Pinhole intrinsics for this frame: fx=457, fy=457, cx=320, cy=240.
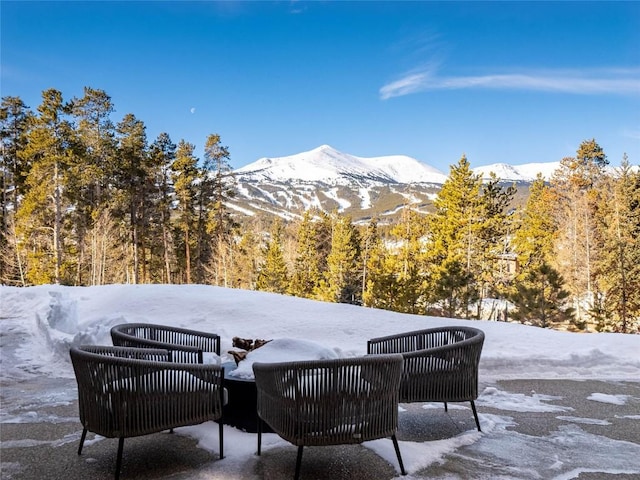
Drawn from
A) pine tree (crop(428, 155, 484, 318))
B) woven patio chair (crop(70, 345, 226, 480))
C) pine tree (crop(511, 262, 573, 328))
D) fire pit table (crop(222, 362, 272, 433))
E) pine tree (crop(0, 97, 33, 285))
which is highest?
pine tree (crop(0, 97, 33, 285))

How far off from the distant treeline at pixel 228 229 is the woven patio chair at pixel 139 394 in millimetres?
14896

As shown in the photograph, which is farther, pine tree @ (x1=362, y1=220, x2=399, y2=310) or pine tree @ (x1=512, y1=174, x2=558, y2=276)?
pine tree @ (x1=512, y1=174, x2=558, y2=276)

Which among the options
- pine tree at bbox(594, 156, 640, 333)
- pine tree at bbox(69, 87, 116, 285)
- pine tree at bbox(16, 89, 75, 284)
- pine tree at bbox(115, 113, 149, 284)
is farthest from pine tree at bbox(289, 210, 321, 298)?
pine tree at bbox(594, 156, 640, 333)

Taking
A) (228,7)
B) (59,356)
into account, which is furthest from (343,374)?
Answer: (228,7)

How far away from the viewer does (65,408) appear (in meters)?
4.01

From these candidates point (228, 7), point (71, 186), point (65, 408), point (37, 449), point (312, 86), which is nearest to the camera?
point (37, 449)

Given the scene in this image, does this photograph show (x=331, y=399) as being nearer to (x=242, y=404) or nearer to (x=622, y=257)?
(x=242, y=404)

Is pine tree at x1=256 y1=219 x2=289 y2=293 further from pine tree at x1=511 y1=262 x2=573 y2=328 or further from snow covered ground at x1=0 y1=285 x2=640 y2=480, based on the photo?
snow covered ground at x1=0 y1=285 x2=640 y2=480

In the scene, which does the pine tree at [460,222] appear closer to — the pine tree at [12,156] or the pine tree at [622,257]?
the pine tree at [622,257]

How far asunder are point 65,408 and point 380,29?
16.6 m

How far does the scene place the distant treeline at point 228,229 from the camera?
826 inches

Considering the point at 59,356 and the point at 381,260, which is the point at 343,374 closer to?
the point at 59,356

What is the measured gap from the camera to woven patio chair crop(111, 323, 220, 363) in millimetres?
3795

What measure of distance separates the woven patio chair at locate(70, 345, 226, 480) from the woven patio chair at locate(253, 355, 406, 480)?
544mm
